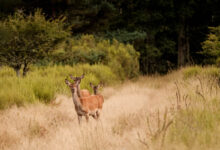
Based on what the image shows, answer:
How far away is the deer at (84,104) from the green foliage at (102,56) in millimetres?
6630

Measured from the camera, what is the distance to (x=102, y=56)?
15984 mm

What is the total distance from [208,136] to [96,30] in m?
20.7

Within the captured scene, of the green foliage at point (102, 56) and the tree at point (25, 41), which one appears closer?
the tree at point (25, 41)

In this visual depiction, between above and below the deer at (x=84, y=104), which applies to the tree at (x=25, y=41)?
above

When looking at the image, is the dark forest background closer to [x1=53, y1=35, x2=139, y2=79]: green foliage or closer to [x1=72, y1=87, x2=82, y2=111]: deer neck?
[x1=53, y1=35, x2=139, y2=79]: green foliage

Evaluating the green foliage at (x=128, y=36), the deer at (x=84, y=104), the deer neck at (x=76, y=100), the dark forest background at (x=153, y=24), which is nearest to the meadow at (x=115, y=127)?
the deer at (x=84, y=104)

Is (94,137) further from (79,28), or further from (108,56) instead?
(79,28)

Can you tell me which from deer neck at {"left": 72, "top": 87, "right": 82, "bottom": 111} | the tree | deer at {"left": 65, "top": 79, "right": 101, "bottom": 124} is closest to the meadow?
deer at {"left": 65, "top": 79, "right": 101, "bottom": 124}

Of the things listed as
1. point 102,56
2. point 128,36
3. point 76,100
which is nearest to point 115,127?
point 76,100

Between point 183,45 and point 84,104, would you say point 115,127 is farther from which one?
point 183,45

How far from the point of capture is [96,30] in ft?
78.0

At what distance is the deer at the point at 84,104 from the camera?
238 inches

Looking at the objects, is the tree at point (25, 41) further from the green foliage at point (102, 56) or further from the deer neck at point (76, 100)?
the deer neck at point (76, 100)

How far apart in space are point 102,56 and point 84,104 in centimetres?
990
